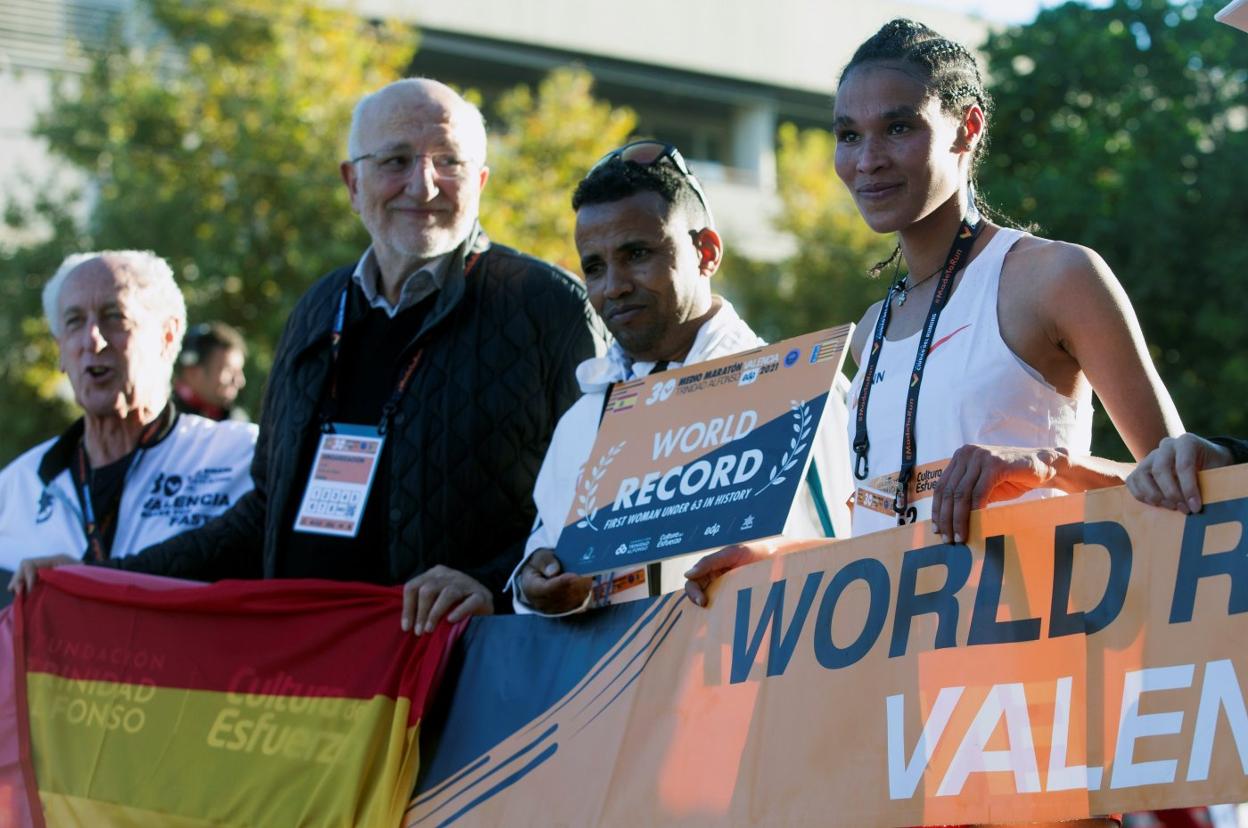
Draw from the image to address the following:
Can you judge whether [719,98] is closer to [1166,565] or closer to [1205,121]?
[1205,121]

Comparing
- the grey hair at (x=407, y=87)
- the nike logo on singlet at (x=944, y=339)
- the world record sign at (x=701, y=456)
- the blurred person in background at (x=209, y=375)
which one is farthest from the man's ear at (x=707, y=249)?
the blurred person in background at (x=209, y=375)

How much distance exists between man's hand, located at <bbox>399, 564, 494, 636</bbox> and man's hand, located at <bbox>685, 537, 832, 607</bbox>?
84cm

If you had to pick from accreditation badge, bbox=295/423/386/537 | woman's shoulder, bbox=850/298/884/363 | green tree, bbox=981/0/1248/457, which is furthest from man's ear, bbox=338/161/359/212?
green tree, bbox=981/0/1248/457

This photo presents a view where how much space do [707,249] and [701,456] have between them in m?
0.79

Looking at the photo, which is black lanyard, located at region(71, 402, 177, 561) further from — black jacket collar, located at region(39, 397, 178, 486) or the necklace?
the necklace

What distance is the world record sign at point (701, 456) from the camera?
10.9ft

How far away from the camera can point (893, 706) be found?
298 centimetres

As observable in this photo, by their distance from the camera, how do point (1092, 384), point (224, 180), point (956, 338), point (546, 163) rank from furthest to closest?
point (546, 163) → point (224, 180) → point (956, 338) → point (1092, 384)

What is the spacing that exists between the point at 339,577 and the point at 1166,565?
8.47 ft

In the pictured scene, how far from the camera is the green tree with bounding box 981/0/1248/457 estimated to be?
15.3m

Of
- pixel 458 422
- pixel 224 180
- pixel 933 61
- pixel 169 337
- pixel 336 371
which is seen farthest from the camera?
pixel 224 180

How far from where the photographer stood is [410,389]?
464cm

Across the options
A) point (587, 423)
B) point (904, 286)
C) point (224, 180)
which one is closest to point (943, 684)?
point (904, 286)

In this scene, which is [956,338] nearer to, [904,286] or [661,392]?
[904,286]
